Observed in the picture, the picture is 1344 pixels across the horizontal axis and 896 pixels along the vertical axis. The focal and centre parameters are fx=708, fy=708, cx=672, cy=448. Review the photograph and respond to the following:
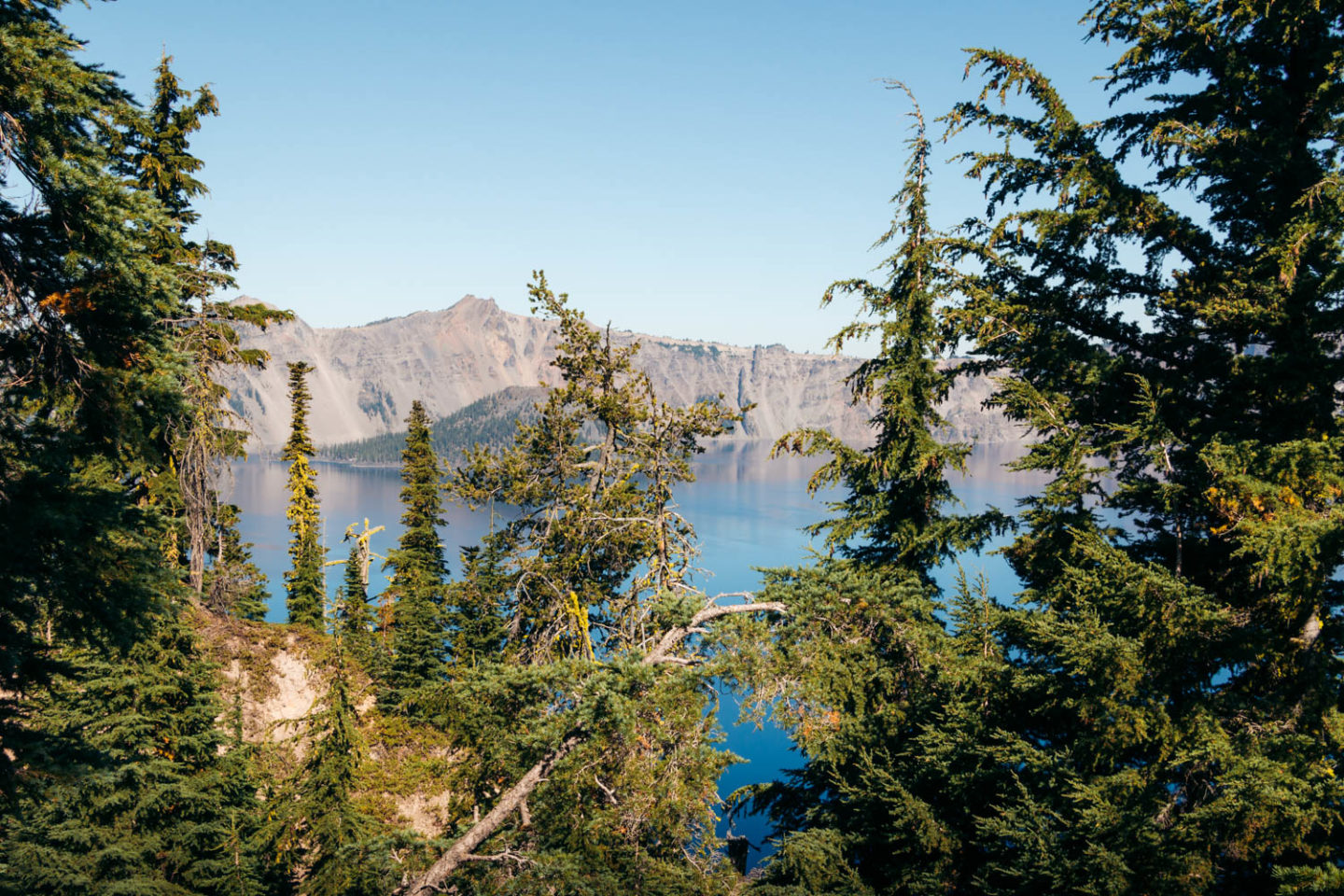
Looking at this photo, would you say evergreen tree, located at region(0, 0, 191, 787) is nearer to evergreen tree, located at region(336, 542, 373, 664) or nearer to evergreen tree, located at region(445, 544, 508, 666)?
evergreen tree, located at region(445, 544, 508, 666)

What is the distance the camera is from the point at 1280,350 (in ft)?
28.0

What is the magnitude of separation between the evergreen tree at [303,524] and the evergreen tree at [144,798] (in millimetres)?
25114

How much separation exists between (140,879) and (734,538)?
88574 millimetres

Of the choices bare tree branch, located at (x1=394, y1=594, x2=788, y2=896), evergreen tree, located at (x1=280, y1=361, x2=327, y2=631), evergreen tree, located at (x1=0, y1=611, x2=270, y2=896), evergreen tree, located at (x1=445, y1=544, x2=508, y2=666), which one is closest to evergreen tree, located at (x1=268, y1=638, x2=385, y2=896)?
evergreen tree, located at (x1=0, y1=611, x2=270, y2=896)

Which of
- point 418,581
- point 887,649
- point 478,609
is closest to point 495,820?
point 887,649

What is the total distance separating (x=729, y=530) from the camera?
105 metres

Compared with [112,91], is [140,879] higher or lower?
lower

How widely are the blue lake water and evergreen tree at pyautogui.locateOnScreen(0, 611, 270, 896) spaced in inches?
319

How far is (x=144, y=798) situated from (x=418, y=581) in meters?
22.3

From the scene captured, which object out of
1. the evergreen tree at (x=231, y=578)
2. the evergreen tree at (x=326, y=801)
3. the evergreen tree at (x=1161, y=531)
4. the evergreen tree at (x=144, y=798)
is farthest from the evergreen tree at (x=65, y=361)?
the evergreen tree at (x=231, y=578)

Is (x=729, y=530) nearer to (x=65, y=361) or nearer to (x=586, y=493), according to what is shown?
(x=586, y=493)

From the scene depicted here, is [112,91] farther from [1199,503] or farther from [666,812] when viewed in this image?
[1199,503]

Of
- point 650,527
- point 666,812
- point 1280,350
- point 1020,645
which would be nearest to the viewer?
point 666,812

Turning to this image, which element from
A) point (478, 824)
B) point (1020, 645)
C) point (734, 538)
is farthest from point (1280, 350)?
point (734, 538)
